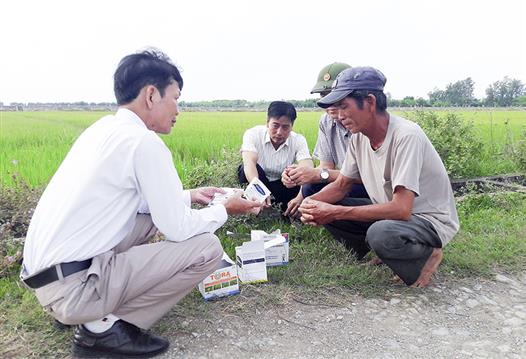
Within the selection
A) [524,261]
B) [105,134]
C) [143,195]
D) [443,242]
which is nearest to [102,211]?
[143,195]

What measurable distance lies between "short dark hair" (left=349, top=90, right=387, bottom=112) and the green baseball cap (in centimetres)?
87

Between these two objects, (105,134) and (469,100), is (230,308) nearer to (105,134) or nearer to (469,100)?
(105,134)

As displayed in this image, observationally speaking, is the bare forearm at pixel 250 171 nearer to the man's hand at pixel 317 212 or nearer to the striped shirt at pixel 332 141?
the striped shirt at pixel 332 141

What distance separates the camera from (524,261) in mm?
3342

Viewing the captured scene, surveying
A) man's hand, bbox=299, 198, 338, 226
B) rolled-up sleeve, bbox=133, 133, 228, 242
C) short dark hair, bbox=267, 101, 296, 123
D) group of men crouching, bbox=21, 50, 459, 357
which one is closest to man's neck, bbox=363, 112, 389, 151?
group of men crouching, bbox=21, 50, 459, 357

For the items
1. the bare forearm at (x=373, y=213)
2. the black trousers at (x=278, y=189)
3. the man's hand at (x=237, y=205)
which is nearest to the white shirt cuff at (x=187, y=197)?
the man's hand at (x=237, y=205)

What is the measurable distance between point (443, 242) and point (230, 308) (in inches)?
54.6

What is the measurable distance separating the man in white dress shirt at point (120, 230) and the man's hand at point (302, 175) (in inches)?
55.1

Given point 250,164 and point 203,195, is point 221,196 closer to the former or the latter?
point 203,195

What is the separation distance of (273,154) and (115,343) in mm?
2269

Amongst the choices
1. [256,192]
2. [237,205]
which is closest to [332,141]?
[256,192]

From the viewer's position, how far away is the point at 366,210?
108 inches

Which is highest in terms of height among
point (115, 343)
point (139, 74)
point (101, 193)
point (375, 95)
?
point (139, 74)

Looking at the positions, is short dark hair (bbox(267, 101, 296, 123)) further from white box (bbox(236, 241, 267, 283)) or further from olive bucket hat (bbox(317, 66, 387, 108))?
white box (bbox(236, 241, 267, 283))
